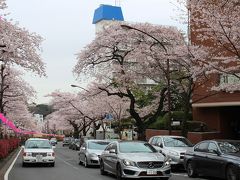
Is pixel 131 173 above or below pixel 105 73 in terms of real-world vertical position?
below

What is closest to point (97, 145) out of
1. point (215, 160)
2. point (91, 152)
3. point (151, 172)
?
point (91, 152)

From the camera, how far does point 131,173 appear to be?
573 inches

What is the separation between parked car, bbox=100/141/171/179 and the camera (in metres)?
14.5

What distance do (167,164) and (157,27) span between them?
62.8 feet

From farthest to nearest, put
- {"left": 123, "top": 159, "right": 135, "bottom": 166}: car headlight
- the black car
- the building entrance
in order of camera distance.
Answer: the building entrance → {"left": 123, "top": 159, "right": 135, "bottom": 166}: car headlight → the black car

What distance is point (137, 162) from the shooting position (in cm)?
1466

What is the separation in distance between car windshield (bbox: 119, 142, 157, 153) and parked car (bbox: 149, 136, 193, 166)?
9.38ft

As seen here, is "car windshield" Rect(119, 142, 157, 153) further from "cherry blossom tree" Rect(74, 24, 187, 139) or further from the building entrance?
the building entrance

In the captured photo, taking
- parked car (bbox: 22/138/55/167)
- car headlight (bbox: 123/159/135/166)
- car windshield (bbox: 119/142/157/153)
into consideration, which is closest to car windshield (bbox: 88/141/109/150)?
parked car (bbox: 22/138/55/167)

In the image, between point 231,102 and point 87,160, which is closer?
point 87,160

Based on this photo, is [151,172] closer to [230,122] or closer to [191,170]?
[191,170]

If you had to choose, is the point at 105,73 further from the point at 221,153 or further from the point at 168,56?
the point at 221,153

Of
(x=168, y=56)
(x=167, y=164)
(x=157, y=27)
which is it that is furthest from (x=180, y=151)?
(x=157, y=27)

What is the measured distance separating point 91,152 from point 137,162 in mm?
8383
